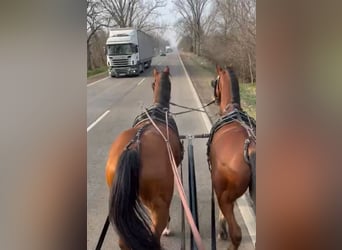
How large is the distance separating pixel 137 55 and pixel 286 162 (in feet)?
1.29

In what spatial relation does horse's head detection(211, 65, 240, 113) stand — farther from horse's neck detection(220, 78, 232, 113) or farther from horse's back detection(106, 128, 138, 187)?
horse's back detection(106, 128, 138, 187)

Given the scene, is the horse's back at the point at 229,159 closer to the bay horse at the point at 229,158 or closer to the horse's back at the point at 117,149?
the bay horse at the point at 229,158

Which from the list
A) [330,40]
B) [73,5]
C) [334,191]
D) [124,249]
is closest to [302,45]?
[330,40]

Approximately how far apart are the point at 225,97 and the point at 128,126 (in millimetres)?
330

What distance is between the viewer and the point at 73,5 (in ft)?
1.46

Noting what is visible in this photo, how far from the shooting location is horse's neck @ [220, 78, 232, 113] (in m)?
0.97

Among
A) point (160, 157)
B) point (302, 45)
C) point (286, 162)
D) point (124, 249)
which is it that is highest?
point (302, 45)

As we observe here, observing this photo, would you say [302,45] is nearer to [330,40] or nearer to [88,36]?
[330,40]

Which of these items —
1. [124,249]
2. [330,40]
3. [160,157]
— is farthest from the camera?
[160,157]

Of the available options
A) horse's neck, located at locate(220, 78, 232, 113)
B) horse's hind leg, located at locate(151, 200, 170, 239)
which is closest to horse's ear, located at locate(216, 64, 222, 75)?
horse's neck, located at locate(220, 78, 232, 113)

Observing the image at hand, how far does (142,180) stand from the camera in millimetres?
894

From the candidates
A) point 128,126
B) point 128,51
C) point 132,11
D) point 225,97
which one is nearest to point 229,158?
point 225,97

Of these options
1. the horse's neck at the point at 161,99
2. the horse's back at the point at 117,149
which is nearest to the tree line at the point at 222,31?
the horse's back at the point at 117,149

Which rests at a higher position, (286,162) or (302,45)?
(302,45)
